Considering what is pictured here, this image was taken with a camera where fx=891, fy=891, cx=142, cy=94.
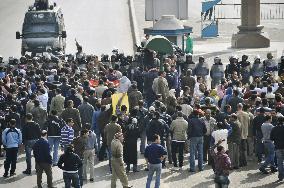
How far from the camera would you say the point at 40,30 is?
4512 cm

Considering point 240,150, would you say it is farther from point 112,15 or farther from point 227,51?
point 112,15

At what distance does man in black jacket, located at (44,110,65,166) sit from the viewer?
2525 cm

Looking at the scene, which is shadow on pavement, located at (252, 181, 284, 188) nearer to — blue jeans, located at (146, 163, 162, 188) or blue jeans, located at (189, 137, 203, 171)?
A: blue jeans, located at (189, 137, 203, 171)

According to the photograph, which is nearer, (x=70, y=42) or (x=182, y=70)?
(x=182, y=70)

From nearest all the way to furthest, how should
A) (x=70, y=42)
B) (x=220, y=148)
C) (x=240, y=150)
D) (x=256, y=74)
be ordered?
(x=220, y=148), (x=240, y=150), (x=256, y=74), (x=70, y=42)

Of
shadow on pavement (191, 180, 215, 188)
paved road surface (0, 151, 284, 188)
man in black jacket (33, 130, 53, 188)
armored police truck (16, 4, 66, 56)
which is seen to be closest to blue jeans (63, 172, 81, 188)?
man in black jacket (33, 130, 53, 188)

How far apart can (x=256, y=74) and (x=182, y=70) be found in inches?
118

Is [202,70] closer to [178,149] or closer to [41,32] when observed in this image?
[178,149]

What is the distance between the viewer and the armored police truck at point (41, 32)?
4456 centimetres

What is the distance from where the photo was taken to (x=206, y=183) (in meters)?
23.8

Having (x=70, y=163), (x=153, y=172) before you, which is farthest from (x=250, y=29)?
(x=70, y=163)

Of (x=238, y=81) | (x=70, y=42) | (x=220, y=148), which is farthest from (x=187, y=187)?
(x=70, y=42)

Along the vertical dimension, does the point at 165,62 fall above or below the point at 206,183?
above

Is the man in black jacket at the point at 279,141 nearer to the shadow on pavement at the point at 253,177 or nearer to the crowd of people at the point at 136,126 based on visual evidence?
the crowd of people at the point at 136,126
